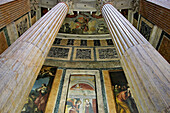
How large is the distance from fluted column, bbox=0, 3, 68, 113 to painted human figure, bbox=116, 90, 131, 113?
4.57m

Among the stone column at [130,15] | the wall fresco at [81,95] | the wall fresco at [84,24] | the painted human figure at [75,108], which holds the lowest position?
the painted human figure at [75,108]

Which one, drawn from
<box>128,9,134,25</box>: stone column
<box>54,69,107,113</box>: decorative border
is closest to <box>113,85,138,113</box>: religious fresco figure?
<box>54,69,107,113</box>: decorative border

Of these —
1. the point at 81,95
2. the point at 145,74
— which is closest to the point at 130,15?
the point at 81,95

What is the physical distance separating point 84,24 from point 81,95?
5.59m

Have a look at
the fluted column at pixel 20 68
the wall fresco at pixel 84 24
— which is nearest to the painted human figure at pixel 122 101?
the fluted column at pixel 20 68

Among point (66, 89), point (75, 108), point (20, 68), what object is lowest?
point (75, 108)

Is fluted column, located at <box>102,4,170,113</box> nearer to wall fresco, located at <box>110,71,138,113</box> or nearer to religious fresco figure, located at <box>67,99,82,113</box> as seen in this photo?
wall fresco, located at <box>110,71,138,113</box>

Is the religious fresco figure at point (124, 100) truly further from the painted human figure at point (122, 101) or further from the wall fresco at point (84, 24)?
the wall fresco at point (84, 24)

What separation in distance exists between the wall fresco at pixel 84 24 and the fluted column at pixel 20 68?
6907 millimetres

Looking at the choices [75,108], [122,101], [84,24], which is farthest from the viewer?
[84,24]

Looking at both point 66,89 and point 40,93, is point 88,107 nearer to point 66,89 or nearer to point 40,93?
point 66,89

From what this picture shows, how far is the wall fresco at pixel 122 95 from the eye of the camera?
20.4 ft

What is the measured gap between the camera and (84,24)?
10.4 m

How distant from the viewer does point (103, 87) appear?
7.26 meters
